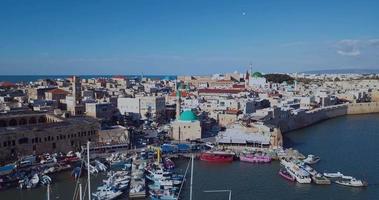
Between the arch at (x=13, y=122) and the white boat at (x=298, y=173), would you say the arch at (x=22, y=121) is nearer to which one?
the arch at (x=13, y=122)

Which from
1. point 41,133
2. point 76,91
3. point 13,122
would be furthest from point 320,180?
point 76,91

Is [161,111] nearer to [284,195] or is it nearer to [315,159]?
[315,159]

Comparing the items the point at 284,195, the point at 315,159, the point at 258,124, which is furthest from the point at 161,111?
the point at 284,195

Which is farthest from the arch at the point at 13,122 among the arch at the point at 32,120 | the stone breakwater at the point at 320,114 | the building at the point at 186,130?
the stone breakwater at the point at 320,114

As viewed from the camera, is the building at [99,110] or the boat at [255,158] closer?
the boat at [255,158]

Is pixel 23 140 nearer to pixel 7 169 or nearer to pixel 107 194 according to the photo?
pixel 7 169

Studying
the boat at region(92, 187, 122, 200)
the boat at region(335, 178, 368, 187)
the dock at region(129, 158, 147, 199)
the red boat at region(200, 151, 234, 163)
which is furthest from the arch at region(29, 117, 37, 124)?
the boat at region(335, 178, 368, 187)
